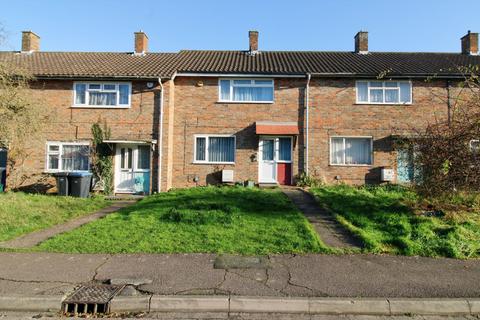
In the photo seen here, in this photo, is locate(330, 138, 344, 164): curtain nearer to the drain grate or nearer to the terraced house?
the terraced house

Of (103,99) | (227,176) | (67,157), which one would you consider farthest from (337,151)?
(67,157)

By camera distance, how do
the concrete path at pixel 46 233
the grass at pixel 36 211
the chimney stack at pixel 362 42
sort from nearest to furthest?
the concrete path at pixel 46 233
the grass at pixel 36 211
the chimney stack at pixel 362 42

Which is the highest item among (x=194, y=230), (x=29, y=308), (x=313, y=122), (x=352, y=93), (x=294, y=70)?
(x=294, y=70)

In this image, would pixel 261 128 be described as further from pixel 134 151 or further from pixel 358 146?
pixel 134 151

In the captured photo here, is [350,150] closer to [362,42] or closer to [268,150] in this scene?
[268,150]

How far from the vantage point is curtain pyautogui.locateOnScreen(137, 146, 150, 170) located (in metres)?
15.2

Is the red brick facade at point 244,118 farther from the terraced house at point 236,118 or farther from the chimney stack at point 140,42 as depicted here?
the chimney stack at point 140,42

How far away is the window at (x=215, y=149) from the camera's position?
51.6 ft

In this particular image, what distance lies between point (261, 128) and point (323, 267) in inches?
386

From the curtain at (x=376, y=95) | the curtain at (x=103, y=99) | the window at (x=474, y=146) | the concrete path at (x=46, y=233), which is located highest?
the curtain at (x=376, y=95)

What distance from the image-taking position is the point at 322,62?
1784cm

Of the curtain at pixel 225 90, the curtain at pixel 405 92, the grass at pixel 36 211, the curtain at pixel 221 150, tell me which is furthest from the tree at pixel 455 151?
the grass at pixel 36 211

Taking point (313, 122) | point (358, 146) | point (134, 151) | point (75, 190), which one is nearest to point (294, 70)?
point (313, 122)

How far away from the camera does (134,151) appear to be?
15281 millimetres
